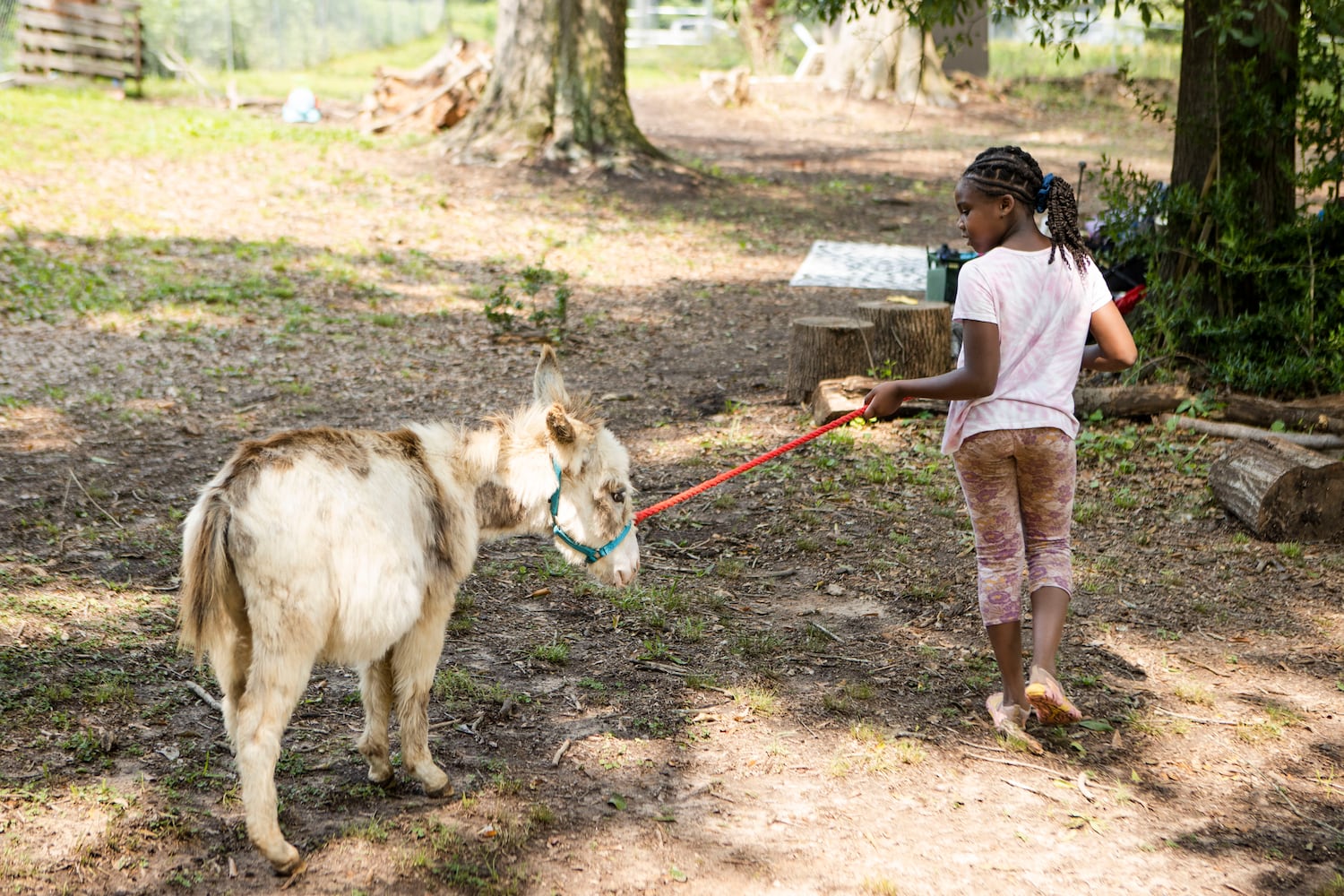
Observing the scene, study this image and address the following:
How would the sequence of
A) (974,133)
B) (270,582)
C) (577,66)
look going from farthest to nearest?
(974,133) → (577,66) → (270,582)

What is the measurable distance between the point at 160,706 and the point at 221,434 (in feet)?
11.2

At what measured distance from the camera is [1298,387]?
7.38 meters

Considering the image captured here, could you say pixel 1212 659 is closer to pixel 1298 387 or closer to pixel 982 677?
pixel 982 677

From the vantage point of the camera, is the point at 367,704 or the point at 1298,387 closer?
the point at 367,704

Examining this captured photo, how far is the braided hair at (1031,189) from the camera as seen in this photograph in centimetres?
380

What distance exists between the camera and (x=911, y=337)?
7965mm

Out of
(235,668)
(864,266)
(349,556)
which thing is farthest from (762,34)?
(235,668)

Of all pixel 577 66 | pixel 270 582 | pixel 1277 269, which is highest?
pixel 577 66

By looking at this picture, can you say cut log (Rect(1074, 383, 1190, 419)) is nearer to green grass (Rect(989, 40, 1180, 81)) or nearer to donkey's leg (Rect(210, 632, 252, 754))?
donkey's leg (Rect(210, 632, 252, 754))

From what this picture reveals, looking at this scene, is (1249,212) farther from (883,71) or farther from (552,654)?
(883,71)

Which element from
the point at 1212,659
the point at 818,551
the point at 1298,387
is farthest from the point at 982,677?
the point at 1298,387

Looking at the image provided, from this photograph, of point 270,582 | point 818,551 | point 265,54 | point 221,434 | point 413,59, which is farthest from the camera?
point 413,59

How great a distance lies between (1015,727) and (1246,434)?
12.9 ft

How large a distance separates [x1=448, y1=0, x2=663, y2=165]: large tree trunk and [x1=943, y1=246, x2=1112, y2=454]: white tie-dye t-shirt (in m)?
12.4
